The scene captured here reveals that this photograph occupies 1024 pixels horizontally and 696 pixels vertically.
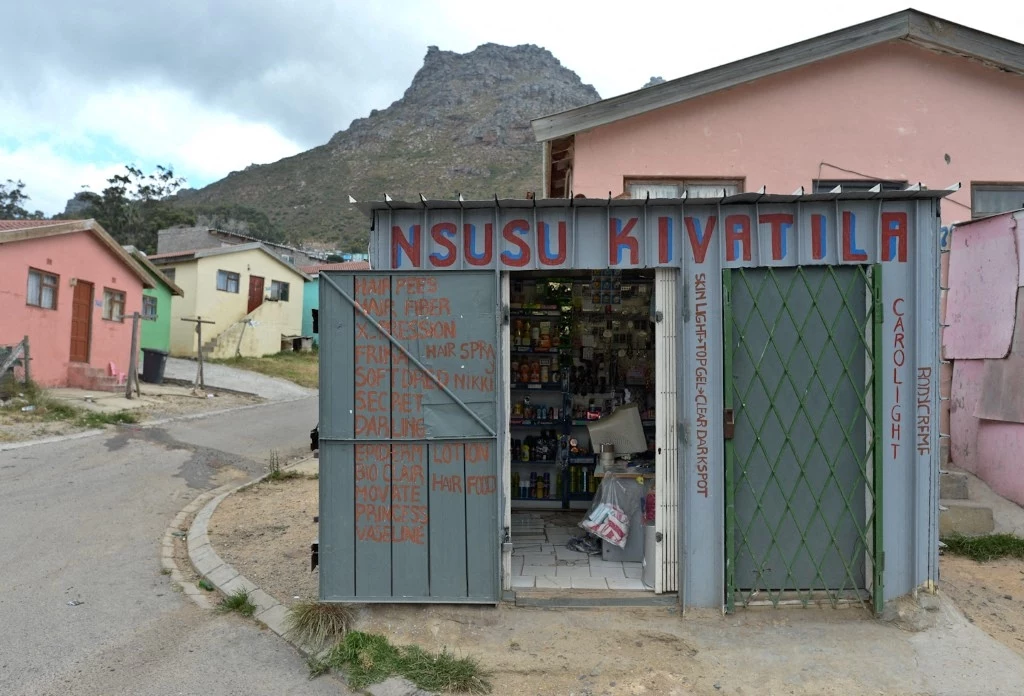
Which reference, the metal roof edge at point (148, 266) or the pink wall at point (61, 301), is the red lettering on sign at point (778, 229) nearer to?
the pink wall at point (61, 301)

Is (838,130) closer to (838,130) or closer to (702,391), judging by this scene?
(838,130)

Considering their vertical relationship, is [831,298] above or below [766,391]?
above

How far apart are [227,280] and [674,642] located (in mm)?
28325

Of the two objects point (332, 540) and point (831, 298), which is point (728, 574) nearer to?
point (831, 298)

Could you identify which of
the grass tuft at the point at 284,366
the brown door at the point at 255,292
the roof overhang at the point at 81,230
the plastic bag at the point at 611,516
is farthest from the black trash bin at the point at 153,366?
the plastic bag at the point at 611,516

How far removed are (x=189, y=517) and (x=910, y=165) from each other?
10.4m

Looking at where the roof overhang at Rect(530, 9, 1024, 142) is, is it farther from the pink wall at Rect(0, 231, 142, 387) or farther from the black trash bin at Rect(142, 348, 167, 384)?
the black trash bin at Rect(142, 348, 167, 384)

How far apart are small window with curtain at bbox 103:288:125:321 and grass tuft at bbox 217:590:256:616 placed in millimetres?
17888

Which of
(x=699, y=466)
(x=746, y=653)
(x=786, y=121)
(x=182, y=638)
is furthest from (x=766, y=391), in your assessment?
(x=786, y=121)

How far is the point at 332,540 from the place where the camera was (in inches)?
197

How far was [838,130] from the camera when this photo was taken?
9039mm

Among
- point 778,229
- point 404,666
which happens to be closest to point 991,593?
point 778,229

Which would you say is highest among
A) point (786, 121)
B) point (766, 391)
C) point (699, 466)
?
point (786, 121)

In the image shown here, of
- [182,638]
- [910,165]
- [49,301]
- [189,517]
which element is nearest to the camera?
[182,638]
